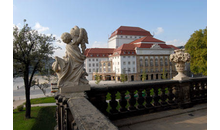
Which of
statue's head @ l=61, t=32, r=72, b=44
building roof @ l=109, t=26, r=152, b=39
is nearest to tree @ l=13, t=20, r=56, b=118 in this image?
statue's head @ l=61, t=32, r=72, b=44

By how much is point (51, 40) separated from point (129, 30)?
52878 mm

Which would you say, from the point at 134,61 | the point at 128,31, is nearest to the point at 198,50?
the point at 134,61

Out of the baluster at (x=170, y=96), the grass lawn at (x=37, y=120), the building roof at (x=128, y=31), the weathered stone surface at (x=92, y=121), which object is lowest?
the grass lawn at (x=37, y=120)

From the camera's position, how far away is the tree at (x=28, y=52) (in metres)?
14.0

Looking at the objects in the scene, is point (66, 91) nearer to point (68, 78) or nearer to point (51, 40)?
point (68, 78)

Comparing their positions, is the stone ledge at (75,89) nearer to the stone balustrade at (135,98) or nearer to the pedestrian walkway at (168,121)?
the stone balustrade at (135,98)

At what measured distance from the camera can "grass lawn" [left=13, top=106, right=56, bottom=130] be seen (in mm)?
12008

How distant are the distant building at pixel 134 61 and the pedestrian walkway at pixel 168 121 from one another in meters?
38.0

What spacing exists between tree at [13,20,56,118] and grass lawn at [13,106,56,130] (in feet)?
2.94

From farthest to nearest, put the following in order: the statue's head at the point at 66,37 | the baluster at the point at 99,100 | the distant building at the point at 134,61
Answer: the distant building at the point at 134,61, the baluster at the point at 99,100, the statue's head at the point at 66,37

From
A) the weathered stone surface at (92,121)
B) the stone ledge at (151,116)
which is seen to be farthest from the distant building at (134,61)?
the weathered stone surface at (92,121)

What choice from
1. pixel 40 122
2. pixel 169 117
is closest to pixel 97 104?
pixel 169 117

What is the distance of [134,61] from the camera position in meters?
46.4
